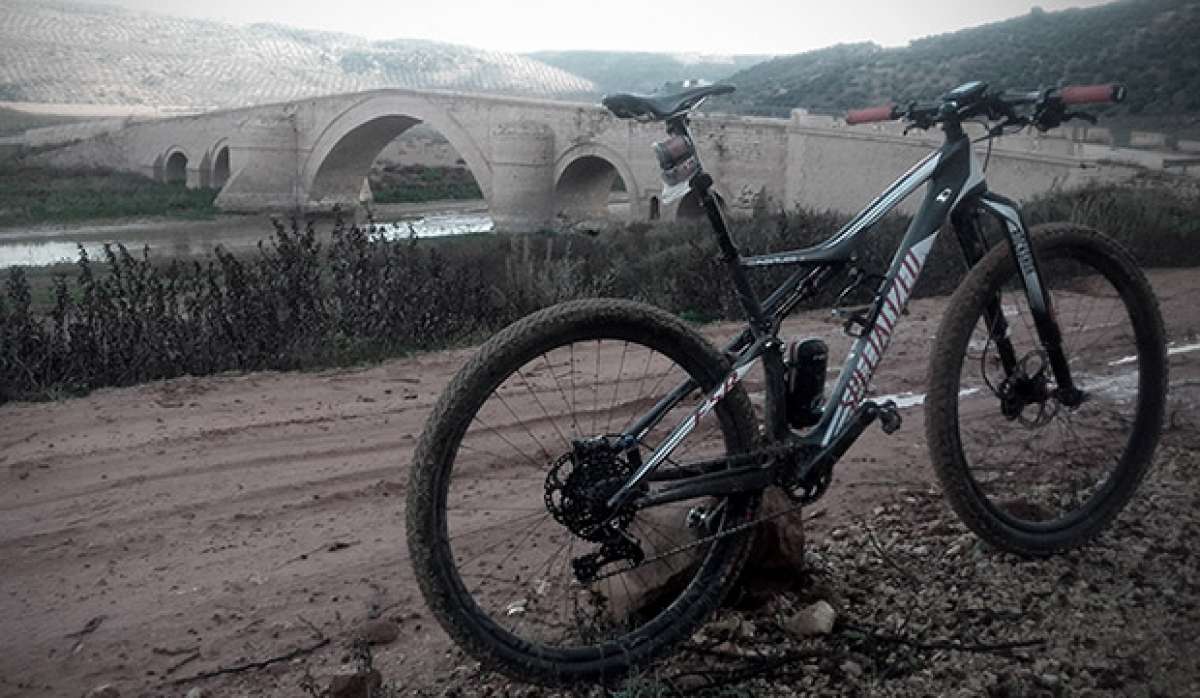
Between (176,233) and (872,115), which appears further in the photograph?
(176,233)

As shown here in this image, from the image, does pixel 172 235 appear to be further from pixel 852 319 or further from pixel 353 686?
→ pixel 852 319

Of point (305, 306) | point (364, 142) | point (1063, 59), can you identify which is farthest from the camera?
point (364, 142)

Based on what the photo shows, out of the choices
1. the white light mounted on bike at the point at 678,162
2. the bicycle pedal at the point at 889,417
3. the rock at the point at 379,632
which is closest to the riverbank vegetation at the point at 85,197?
the rock at the point at 379,632

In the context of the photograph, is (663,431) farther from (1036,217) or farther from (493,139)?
(493,139)

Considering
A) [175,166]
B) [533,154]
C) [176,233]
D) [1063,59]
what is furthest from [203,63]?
[1063,59]

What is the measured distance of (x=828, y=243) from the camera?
8.30 ft

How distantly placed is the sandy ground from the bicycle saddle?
1425 millimetres

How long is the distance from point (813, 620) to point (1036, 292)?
1119 millimetres

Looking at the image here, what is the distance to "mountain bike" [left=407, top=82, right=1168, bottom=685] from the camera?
2203 millimetres

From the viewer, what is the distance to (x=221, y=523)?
3723mm

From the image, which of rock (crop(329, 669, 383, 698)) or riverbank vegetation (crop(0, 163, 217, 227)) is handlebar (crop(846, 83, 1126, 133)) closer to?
rock (crop(329, 669, 383, 698))

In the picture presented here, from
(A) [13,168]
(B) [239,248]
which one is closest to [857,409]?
(B) [239,248]

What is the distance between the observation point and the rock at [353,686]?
92.4 inches

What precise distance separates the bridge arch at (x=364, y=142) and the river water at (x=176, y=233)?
2643 millimetres
